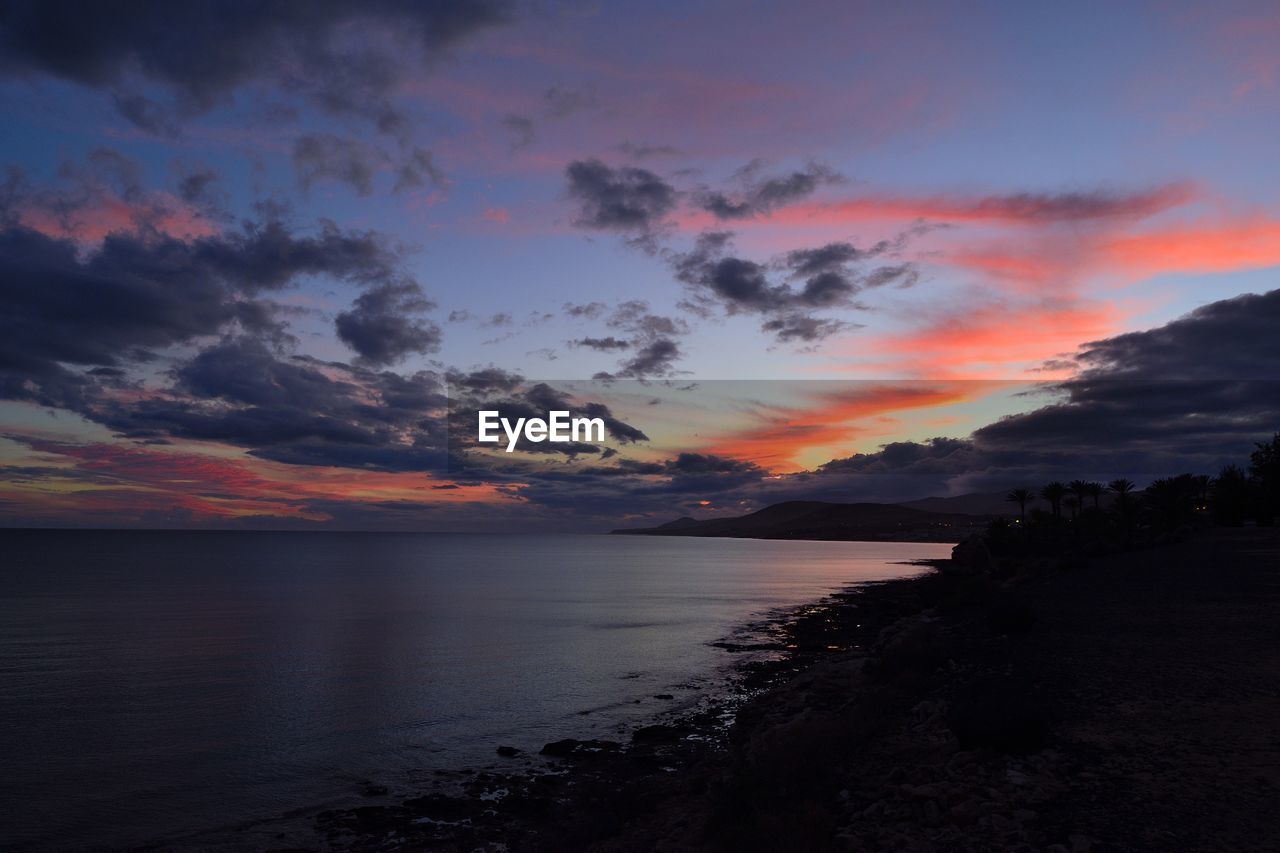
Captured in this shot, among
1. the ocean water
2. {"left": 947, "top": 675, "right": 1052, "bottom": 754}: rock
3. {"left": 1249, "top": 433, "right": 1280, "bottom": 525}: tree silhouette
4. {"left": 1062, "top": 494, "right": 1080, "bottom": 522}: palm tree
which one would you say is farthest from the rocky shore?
{"left": 1062, "top": 494, "right": 1080, "bottom": 522}: palm tree

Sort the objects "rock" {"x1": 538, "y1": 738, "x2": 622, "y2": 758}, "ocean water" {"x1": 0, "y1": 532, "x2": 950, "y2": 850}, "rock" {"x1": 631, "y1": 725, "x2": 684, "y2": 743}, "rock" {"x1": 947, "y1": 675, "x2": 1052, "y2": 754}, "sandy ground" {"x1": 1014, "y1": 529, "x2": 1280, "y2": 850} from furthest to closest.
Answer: "rock" {"x1": 631, "y1": 725, "x2": 684, "y2": 743}
"rock" {"x1": 538, "y1": 738, "x2": 622, "y2": 758}
"ocean water" {"x1": 0, "y1": 532, "x2": 950, "y2": 850}
"rock" {"x1": 947, "y1": 675, "x2": 1052, "y2": 754}
"sandy ground" {"x1": 1014, "y1": 529, "x2": 1280, "y2": 850}

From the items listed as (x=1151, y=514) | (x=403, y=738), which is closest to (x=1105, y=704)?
(x=403, y=738)

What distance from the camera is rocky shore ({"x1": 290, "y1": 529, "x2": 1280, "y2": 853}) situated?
10039 millimetres

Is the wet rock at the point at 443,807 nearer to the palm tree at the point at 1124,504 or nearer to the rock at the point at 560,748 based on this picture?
the rock at the point at 560,748

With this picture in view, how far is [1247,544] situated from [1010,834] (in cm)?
6400

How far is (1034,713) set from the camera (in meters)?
12.7

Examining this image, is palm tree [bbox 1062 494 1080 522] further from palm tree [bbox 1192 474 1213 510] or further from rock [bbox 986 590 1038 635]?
rock [bbox 986 590 1038 635]

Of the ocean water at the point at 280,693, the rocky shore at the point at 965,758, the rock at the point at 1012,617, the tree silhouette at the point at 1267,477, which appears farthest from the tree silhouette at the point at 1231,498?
the rock at the point at 1012,617

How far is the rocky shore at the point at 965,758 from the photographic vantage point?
10039 mm

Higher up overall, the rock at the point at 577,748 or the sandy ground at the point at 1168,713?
the sandy ground at the point at 1168,713

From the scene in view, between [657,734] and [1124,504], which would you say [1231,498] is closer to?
[1124,504]

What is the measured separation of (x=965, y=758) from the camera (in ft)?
40.3

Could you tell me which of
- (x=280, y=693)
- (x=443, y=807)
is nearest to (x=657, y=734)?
(x=443, y=807)

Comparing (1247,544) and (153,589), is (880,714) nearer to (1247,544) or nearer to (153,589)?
(1247,544)
